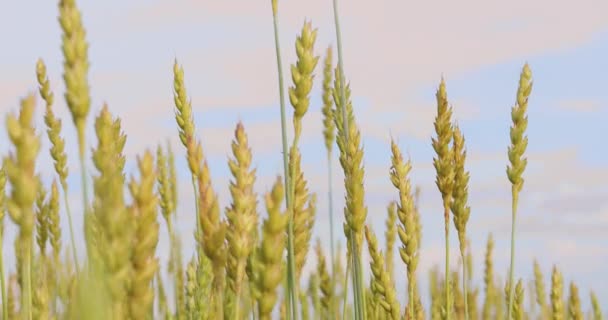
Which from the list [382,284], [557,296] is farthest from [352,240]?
[557,296]

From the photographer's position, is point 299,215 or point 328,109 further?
point 328,109

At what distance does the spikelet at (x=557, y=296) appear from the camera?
2.74 meters

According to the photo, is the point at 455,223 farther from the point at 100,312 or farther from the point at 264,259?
the point at 100,312

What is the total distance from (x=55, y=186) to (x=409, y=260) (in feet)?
3.55

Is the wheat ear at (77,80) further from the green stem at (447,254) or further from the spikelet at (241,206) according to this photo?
the green stem at (447,254)

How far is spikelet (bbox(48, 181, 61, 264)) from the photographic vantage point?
99.3 inches

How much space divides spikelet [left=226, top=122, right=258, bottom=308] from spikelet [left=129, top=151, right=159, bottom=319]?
266 millimetres

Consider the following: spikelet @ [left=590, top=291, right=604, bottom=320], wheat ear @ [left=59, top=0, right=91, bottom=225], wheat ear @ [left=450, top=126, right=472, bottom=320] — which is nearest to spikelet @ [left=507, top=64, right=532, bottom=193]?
wheat ear @ [left=450, top=126, right=472, bottom=320]

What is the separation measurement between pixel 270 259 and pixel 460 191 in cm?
125

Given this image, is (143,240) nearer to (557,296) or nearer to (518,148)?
(518,148)

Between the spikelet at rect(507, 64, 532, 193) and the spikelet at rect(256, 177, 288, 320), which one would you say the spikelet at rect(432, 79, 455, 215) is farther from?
the spikelet at rect(256, 177, 288, 320)

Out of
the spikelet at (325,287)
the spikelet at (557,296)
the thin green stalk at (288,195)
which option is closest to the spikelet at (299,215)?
the thin green stalk at (288,195)

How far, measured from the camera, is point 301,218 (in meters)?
1.69

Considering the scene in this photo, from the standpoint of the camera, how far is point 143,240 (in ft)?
3.31
